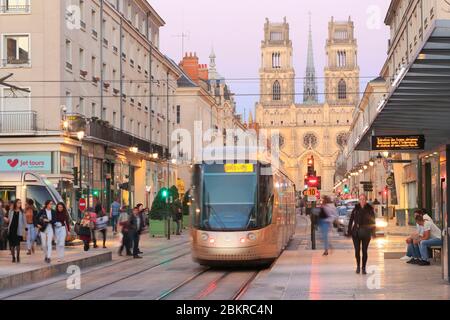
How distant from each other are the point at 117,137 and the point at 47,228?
93.2 ft

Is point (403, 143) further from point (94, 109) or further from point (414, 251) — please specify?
point (94, 109)

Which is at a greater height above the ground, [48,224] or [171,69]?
[171,69]

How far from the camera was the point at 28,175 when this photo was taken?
106 feet

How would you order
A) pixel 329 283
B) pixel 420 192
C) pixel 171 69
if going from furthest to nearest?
pixel 171 69, pixel 420 192, pixel 329 283

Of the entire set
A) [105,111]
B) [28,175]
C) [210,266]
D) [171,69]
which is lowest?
[210,266]

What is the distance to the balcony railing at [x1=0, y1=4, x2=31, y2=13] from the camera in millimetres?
42000

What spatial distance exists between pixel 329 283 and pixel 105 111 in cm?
3636

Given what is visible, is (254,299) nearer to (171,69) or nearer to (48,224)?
(48,224)

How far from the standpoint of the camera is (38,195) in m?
32.5

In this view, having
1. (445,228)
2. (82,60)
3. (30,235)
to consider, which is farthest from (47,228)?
(82,60)

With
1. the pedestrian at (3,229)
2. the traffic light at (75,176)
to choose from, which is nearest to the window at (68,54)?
the traffic light at (75,176)

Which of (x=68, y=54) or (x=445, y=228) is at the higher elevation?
(x=68, y=54)
